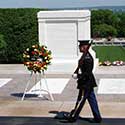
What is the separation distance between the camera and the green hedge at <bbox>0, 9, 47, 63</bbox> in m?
17.2

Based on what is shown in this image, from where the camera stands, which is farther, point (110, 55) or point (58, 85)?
point (110, 55)

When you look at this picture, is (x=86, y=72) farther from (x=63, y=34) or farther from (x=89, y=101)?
(x=63, y=34)

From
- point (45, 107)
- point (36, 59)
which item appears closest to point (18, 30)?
point (36, 59)

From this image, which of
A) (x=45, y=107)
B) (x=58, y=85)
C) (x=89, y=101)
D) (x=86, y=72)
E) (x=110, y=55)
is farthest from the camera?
(x=110, y=55)

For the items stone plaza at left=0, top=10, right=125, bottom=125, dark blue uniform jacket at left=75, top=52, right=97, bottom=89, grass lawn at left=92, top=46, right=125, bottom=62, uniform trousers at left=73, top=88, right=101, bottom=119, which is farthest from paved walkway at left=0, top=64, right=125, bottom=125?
grass lawn at left=92, top=46, right=125, bottom=62

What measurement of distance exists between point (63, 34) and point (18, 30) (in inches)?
97.4

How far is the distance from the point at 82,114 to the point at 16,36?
25.6ft

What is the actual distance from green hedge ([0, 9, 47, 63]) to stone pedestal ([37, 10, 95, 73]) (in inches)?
70.4

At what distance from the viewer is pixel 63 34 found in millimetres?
15406

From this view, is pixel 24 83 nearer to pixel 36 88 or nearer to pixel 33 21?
pixel 36 88

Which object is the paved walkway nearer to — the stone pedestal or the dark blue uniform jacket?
the dark blue uniform jacket

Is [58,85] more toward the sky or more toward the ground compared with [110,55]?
more toward the sky

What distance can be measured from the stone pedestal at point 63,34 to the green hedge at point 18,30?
1.79 metres

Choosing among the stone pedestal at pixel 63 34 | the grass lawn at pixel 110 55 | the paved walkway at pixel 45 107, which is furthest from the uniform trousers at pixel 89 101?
the grass lawn at pixel 110 55
